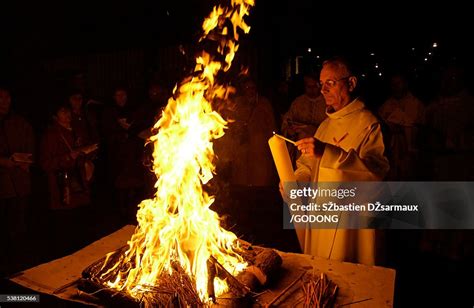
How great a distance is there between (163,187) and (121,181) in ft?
14.5

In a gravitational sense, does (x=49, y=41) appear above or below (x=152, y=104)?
above

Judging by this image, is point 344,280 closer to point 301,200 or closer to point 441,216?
point 301,200

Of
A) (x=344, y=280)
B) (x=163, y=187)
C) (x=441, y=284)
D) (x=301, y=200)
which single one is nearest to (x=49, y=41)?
(x=163, y=187)

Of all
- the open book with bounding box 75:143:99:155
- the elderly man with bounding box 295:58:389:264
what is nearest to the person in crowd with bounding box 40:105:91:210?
the open book with bounding box 75:143:99:155

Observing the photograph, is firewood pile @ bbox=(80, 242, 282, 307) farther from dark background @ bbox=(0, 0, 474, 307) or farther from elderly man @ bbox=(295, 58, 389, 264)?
dark background @ bbox=(0, 0, 474, 307)

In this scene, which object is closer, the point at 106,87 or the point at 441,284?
the point at 441,284

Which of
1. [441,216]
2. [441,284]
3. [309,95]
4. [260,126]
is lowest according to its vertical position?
[441,284]

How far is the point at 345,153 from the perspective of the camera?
4113mm

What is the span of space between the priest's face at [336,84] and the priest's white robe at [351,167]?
115 millimetres

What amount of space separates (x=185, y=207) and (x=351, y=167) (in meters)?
1.80

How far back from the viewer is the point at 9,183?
6.09 metres

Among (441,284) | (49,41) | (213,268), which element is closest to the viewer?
(213,268)

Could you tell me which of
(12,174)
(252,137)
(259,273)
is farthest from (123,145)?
(259,273)

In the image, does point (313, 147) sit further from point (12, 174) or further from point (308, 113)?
point (12, 174)
